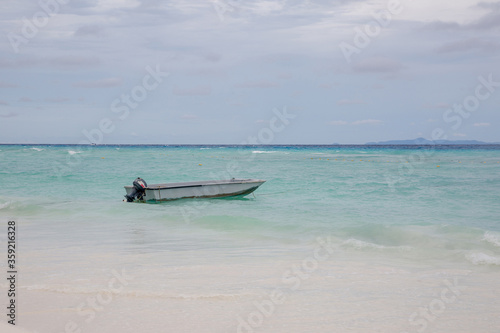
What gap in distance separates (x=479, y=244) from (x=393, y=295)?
4.88 m

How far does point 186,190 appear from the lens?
18.5 m

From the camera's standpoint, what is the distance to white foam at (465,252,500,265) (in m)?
8.14

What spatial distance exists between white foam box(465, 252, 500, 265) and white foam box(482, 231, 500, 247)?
1.73m

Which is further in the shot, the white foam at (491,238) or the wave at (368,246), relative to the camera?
the white foam at (491,238)

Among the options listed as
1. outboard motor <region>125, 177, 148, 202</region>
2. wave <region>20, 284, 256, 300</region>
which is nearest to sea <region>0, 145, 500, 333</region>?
wave <region>20, 284, 256, 300</region>
